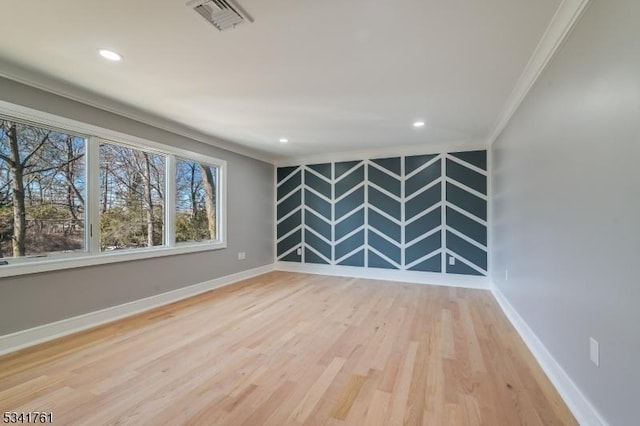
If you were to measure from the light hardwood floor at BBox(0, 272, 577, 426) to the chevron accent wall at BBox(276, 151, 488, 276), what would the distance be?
1408mm

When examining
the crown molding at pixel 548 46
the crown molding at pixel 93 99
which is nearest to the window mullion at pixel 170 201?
the crown molding at pixel 93 99

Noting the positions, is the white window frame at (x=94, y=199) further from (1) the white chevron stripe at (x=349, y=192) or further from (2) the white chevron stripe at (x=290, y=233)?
(1) the white chevron stripe at (x=349, y=192)

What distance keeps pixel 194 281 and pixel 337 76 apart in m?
3.30

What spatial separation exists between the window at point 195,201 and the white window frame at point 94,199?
0.12 m

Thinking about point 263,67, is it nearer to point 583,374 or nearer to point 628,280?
point 628,280

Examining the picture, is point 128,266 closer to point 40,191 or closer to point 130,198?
point 130,198

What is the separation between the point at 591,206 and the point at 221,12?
7.49 feet

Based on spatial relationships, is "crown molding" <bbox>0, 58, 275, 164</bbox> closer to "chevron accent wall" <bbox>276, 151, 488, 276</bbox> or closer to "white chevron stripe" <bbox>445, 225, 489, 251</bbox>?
"chevron accent wall" <bbox>276, 151, 488, 276</bbox>

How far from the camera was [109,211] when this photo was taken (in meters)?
3.09

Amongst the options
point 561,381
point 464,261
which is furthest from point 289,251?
point 561,381

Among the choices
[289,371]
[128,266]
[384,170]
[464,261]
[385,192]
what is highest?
[384,170]

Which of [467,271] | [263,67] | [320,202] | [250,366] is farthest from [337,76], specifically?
[467,271]

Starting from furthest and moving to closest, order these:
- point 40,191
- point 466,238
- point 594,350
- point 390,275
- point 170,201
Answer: point 390,275 → point 466,238 → point 170,201 → point 40,191 → point 594,350

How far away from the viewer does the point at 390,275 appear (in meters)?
4.92
